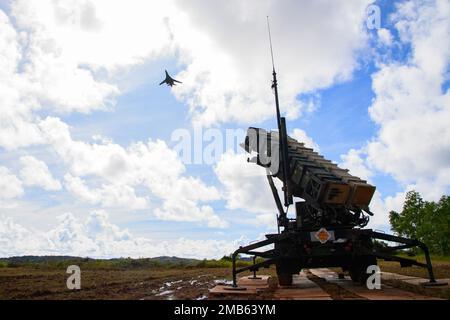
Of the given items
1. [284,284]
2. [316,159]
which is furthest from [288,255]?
[316,159]

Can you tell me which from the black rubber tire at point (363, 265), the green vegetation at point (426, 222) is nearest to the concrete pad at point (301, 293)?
the black rubber tire at point (363, 265)

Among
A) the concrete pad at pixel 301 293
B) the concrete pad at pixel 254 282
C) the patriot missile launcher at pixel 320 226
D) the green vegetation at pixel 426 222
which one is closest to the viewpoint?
the concrete pad at pixel 301 293

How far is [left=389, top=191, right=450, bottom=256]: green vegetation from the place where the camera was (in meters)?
50.6

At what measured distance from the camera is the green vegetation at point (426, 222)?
50.6 meters

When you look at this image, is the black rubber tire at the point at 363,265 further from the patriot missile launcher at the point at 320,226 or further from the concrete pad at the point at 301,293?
the concrete pad at the point at 301,293

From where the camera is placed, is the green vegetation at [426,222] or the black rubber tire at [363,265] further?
the green vegetation at [426,222]

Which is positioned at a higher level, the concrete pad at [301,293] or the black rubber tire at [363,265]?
the black rubber tire at [363,265]

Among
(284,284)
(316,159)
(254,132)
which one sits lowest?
(284,284)

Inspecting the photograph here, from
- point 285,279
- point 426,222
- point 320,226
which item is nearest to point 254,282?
point 285,279

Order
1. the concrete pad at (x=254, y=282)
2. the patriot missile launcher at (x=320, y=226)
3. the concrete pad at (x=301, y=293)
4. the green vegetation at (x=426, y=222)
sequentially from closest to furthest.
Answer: the concrete pad at (x=301, y=293) < the patriot missile launcher at (x=320, y=226) < the concrete pad at (x=254, y=282) < the green vegetation at (x=426, y=222)

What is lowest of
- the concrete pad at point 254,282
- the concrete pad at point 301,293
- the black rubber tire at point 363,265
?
the concrete pad at point 254,282
